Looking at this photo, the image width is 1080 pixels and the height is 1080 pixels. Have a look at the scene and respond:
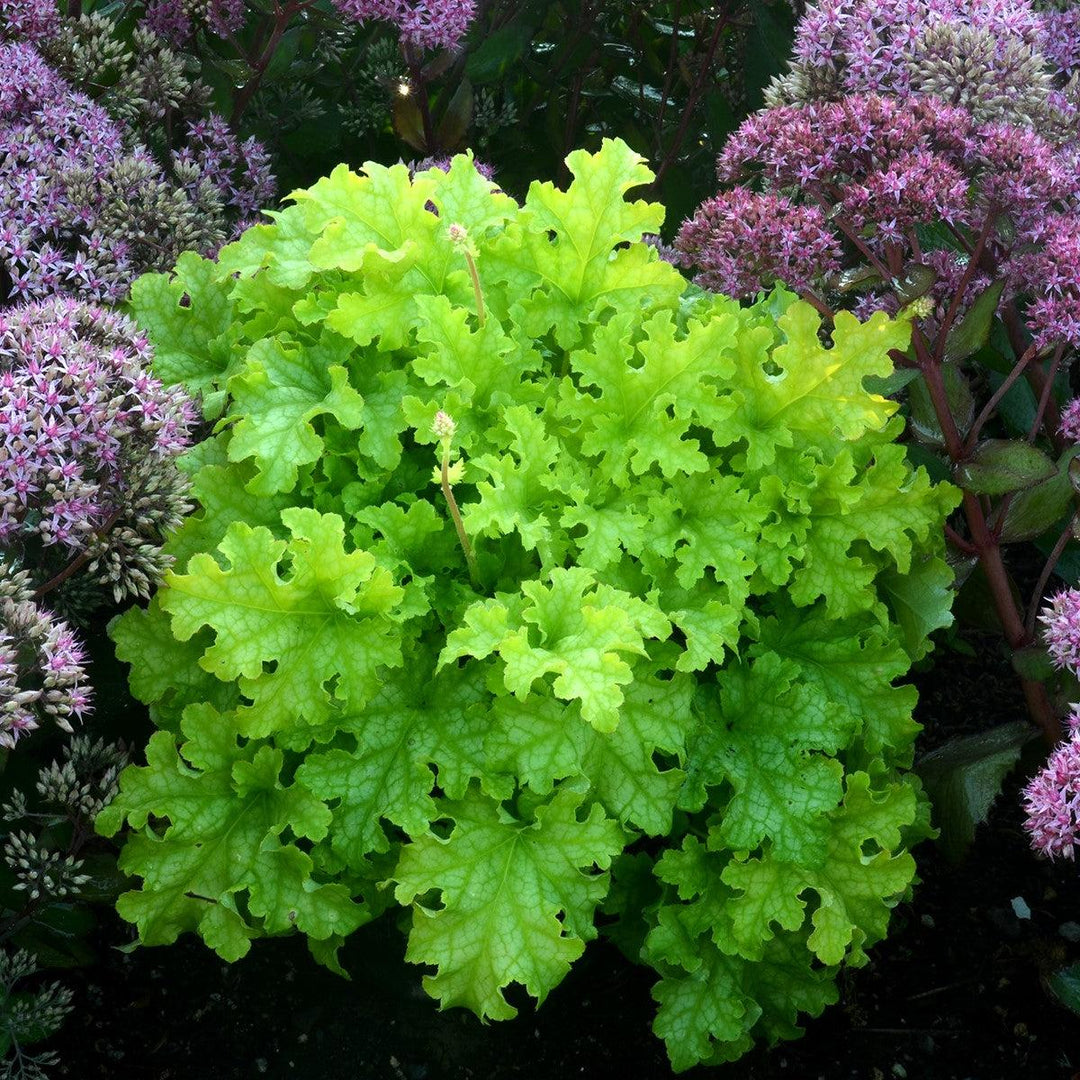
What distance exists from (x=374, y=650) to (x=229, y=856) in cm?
38

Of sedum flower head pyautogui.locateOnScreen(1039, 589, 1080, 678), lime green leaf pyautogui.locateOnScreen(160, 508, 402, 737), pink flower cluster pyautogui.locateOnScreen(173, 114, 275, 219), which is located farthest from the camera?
pink flower cluster pyautogui.locateOnScreen(173, 114, 275, 219)

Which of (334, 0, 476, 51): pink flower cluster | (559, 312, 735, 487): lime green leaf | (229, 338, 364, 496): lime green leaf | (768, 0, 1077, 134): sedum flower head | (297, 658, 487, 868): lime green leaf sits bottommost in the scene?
(297, 658, 487, 868): lime green leaf

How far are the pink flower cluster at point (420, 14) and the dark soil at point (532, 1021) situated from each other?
1650mm

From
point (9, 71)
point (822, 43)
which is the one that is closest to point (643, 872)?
point (822, 43)

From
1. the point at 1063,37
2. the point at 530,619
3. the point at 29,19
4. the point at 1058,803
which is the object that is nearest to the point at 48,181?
the point at 29,19

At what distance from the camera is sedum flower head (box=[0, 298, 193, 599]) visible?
1.67 metres

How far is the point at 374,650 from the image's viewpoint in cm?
168

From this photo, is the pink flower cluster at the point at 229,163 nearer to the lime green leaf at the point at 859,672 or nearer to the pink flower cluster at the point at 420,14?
the pink flower cluster at the point at 420,14

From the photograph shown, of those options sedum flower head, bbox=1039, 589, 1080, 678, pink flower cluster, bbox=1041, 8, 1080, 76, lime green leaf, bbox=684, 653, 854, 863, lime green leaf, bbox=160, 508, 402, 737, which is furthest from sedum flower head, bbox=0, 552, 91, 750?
pink flower cluster, bbox=1041, 8, 1080, 76

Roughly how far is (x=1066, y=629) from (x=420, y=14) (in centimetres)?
163

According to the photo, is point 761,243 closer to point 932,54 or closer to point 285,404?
point 932,54

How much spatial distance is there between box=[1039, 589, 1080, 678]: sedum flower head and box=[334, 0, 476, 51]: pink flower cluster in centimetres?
155

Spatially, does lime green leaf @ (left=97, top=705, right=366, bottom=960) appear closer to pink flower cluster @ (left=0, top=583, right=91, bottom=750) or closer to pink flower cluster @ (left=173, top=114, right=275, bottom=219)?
pink flower cluster @ (left=0, top=583, right=91, bottom=750)

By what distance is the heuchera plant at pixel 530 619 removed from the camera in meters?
1.70
